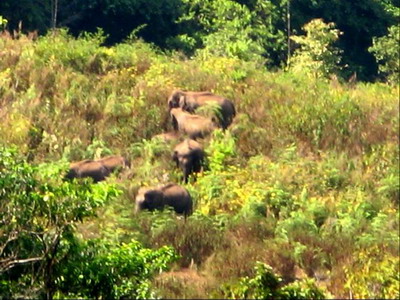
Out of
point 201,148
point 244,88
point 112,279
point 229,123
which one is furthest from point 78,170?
point 112,279

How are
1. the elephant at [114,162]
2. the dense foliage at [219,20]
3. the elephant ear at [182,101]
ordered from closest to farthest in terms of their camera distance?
1. the elephant at [114,162]
2. the elephant ear at [182,101]
3. the dense foliage at [219,20]

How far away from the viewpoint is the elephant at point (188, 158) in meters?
19.0

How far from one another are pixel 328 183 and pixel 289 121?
261 cm

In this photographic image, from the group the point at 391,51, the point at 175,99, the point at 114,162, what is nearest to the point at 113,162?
the point at 114,162

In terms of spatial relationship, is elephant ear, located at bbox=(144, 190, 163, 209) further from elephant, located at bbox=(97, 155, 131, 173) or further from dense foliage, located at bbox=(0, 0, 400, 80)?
dense foliage, located at bbox=(0, 0, 400, 80)

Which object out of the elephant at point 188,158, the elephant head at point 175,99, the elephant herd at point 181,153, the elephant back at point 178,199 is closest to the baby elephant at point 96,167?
the elephant herd at point 181,153

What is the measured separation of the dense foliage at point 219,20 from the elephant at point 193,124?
29.2 feet

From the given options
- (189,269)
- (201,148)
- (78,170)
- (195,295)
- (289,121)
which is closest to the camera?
(195,295)

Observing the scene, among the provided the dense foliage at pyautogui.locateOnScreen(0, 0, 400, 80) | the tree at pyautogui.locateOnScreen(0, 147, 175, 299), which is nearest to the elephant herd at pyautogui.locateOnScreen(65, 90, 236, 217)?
the tree at pyautogui.locateOnScreen(0, 147, 175, 299)

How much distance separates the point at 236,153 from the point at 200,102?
181cm

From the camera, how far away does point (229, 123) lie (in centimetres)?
2069

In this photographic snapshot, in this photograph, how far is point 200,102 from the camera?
20.8 metres

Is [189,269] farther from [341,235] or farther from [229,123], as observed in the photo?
[229,123]

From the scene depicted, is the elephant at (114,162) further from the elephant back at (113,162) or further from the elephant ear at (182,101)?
the elephant ear at (182,101)
